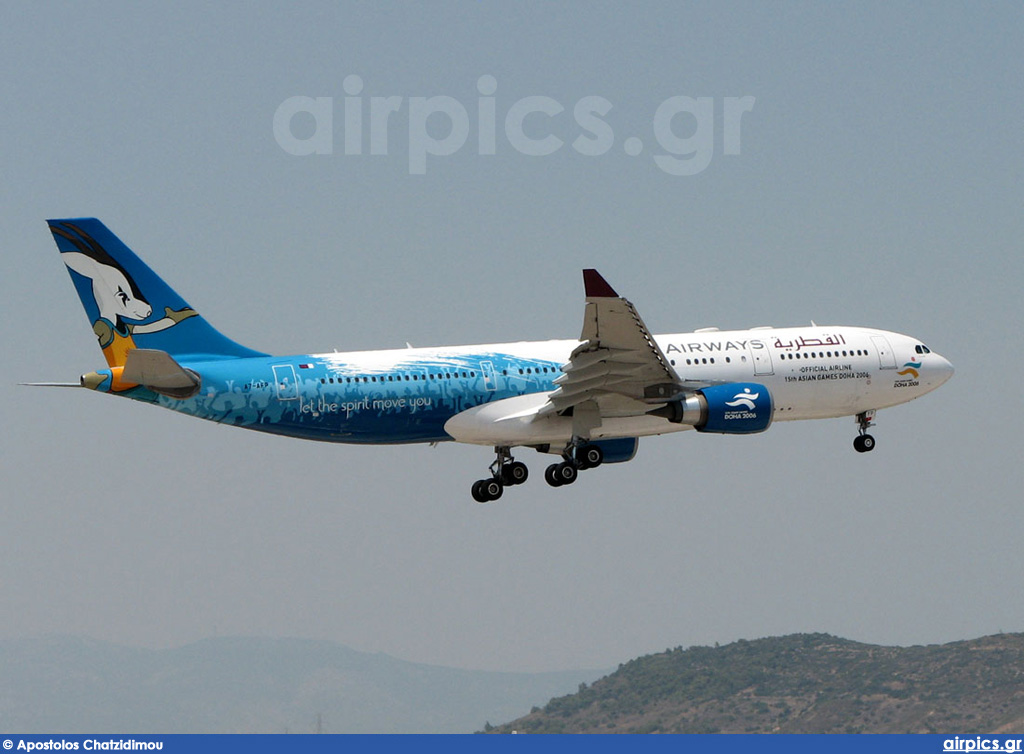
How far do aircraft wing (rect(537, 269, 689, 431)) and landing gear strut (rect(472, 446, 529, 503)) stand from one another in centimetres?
407

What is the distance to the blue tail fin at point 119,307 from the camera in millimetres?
61062

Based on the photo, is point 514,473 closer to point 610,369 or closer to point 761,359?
point 610,369

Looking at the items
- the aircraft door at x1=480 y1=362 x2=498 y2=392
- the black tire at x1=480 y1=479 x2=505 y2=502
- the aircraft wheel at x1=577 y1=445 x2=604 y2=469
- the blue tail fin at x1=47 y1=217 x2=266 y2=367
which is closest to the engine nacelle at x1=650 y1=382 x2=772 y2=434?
the aircraft wheel at x1=577 y1=445 x2=604 y2=469

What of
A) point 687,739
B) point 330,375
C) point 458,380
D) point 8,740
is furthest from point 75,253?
point 687,739

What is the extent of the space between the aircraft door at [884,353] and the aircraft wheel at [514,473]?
15569mm

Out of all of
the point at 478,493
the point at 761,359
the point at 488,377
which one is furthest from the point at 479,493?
the point at 761,359

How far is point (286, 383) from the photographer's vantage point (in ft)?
196

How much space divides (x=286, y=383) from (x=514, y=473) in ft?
35.9

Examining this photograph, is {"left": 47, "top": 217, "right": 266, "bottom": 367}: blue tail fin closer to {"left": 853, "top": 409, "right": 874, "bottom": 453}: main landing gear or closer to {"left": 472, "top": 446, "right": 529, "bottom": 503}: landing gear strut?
{"left": 472, "top": 446, "right": 529, "bottom": 503}: landing gear strut

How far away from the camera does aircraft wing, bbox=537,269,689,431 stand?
185 feet

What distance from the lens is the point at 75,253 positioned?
61156 mm

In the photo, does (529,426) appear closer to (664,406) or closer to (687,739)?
(664,406)

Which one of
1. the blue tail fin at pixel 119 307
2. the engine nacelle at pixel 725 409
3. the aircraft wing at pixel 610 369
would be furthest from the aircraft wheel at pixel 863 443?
the blue tail fin at pixel 119 307

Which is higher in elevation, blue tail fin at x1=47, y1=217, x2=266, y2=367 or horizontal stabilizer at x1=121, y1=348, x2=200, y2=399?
blue tail fin at x1=47, y1=217, x2=266, y2=367
